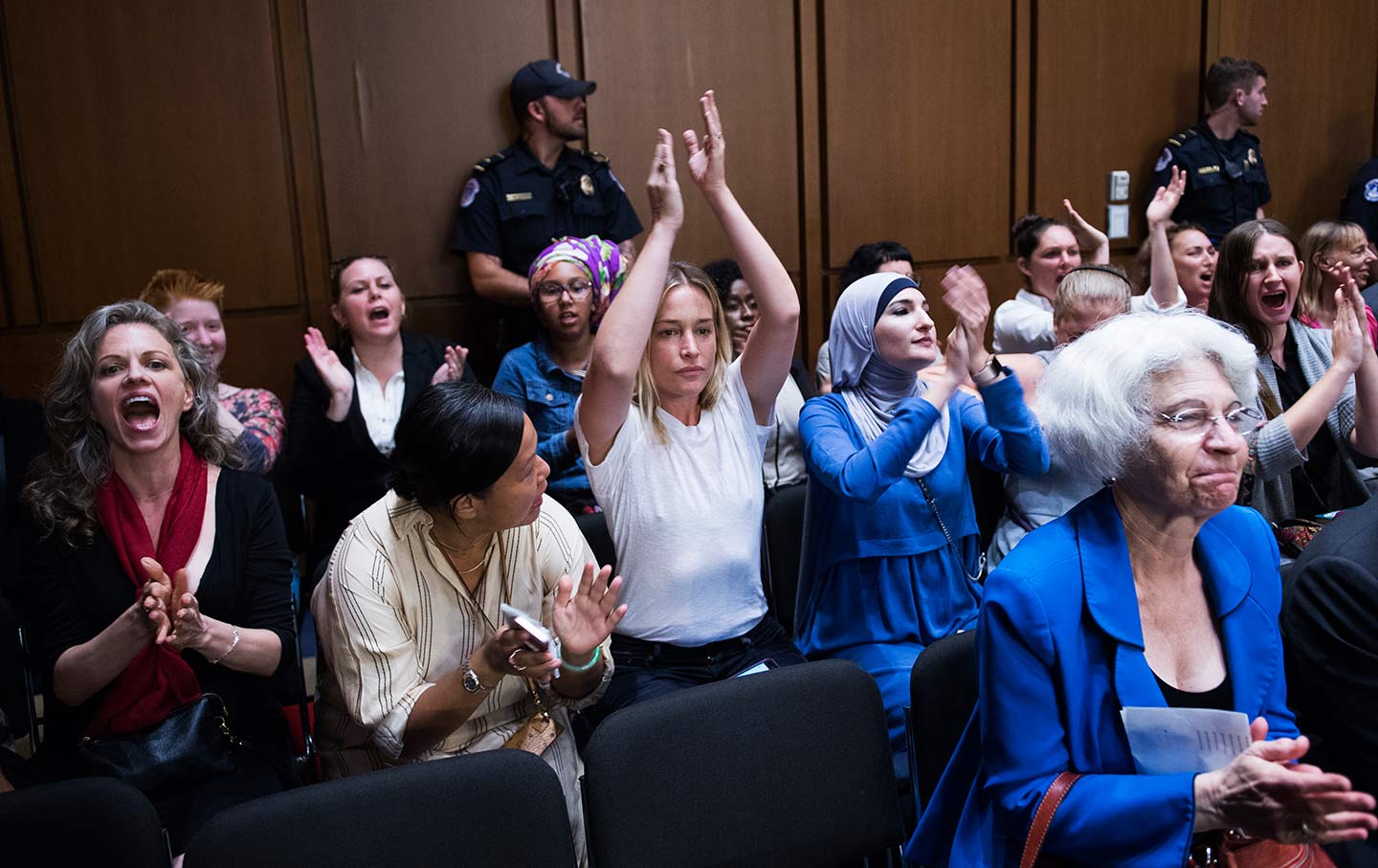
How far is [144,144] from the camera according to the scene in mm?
4316

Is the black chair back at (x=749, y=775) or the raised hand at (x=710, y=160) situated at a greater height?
the raised hand at (x=710, y=160)

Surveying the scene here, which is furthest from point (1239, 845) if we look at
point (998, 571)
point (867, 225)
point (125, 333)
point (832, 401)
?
point (867, 225)

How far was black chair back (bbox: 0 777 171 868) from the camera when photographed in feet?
5.24

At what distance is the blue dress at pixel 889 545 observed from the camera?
8.07ft

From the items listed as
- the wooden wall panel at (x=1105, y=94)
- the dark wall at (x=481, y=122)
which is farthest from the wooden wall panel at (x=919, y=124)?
the wooden wall panel at (x=1105, y=94)

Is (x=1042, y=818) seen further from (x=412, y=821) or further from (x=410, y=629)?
(x=410, y=629)

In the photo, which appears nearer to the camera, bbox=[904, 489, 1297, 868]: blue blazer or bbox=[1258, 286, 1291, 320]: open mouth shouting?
bbox=[904, 489, 1297, 868]: blue blazer

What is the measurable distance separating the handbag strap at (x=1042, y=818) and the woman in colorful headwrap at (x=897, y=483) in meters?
A: 0.81

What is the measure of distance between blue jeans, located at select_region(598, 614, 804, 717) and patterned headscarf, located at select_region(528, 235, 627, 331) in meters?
1.55

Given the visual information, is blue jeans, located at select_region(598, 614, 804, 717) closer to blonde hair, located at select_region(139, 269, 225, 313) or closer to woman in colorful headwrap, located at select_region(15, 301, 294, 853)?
woman in colorful headwrap, located at select_region(15, 301, 294, 853)

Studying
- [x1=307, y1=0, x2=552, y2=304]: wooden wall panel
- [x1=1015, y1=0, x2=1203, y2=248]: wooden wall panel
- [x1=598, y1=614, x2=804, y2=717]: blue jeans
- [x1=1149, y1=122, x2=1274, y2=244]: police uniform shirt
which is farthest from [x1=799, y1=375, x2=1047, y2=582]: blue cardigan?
[x1=1149, y1=122, x2=1274, y2=244]: police uniform shirt

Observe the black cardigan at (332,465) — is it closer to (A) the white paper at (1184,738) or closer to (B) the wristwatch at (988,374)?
(B) the wristwatch at (988,374)

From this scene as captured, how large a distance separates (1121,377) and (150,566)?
5.46 feet

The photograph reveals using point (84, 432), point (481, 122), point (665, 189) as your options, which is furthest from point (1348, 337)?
point (481, 122)
